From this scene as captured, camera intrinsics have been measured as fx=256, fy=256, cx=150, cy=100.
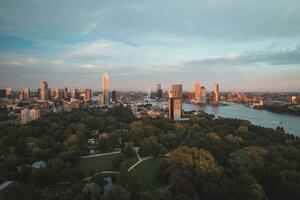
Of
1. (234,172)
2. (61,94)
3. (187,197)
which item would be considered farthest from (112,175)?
(61,94)

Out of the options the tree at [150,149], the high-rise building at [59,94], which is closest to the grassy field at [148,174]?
the tree at [150,149]

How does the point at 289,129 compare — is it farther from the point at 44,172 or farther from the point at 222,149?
the point at 44,172

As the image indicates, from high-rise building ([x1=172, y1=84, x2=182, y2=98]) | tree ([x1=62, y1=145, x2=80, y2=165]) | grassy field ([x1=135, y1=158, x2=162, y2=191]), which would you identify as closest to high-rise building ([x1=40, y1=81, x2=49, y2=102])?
high-rise building ([x1=172, y1=84, x2=182, y2=98])

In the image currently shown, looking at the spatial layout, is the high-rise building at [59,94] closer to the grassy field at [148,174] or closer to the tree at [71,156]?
the tree at [71,156]

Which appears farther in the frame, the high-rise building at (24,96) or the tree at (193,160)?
the high-rise building at (24,96)

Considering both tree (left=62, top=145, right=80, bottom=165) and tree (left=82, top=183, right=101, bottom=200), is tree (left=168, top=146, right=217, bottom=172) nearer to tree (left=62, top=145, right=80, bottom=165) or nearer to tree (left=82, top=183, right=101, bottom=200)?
tree (left=82, top=183, right=101, bottom=200)

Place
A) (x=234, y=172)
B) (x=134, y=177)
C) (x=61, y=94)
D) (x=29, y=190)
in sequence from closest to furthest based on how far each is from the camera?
1. (x=29, y=190)
2. (x=134, y=177)
3. (x=234, y=172)
4. (x=61, y=94)

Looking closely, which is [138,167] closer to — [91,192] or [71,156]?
[71,156]
